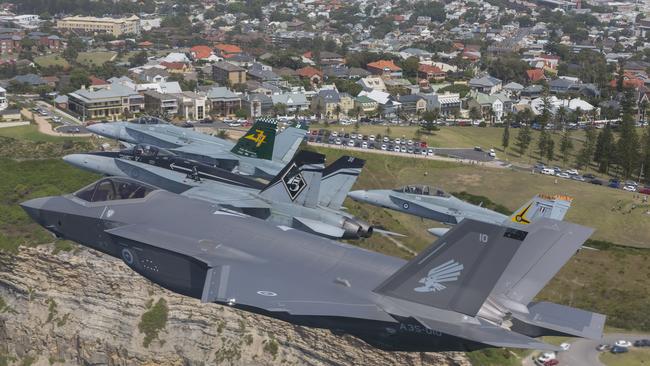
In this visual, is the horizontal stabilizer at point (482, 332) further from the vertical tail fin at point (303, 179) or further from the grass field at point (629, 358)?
the grass field at point (629, 358)

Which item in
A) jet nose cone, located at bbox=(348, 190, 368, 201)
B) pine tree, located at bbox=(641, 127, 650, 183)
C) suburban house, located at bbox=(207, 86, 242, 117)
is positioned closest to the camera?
jet nose cone, located at bbox=(348, 190, 368, 201)

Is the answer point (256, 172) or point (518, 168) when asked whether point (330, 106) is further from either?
point (256, 172)

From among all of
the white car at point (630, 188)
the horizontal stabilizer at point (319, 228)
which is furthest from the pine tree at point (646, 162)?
the horizontal stabilizer at point (319, 228)

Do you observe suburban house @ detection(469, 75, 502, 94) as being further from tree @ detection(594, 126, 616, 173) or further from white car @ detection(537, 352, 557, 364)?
white car @ detection(537, 352, 557, 364)

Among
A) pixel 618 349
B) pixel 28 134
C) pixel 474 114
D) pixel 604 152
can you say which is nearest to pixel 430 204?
pixel 618 349

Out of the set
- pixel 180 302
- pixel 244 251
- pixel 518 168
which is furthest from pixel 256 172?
pixel 518 168

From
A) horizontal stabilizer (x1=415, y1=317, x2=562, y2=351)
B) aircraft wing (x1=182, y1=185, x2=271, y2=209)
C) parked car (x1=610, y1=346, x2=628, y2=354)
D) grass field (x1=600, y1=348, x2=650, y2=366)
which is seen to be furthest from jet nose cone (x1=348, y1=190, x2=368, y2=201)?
horizontal stabilizer (x1=415, y1=317, x2=562, y2=351)
